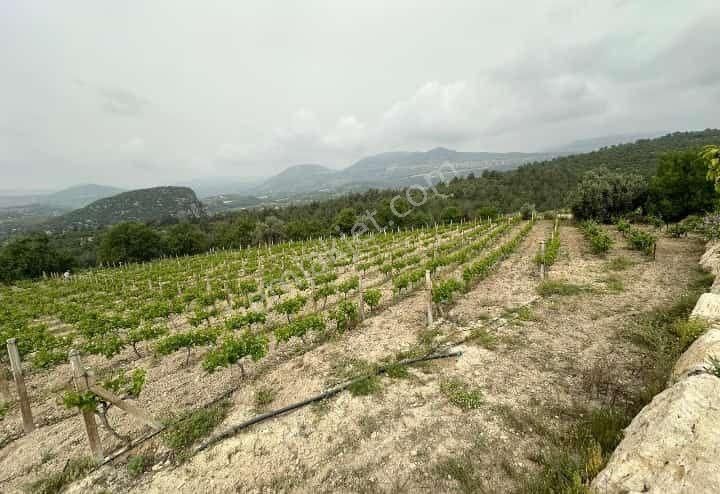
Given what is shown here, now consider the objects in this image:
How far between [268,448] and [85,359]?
335 inches

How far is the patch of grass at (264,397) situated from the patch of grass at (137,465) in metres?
1.73

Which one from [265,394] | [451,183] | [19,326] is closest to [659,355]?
[265,394]

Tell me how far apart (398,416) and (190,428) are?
11.9 ft

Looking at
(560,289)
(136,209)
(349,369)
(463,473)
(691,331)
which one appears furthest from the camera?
(136,209)

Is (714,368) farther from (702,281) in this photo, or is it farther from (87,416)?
(702,281)

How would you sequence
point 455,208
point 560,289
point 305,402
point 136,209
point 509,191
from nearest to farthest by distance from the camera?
point 305,402
point 560,289
point 455,208
point 509,191
point 136,209

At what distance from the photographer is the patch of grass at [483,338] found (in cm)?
667

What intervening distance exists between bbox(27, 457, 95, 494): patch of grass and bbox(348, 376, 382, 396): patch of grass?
13.9 feet

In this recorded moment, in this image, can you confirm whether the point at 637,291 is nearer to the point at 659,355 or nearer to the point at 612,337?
the point at 612,337

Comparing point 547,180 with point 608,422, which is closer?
point 608,422

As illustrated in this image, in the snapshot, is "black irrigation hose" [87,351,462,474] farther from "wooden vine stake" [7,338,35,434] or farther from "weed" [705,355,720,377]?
"weed" [705,355,720,377]

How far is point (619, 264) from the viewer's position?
12.9 meters

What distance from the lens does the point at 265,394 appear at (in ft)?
18.7

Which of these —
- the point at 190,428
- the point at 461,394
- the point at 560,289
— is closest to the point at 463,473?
the point at 461,394
